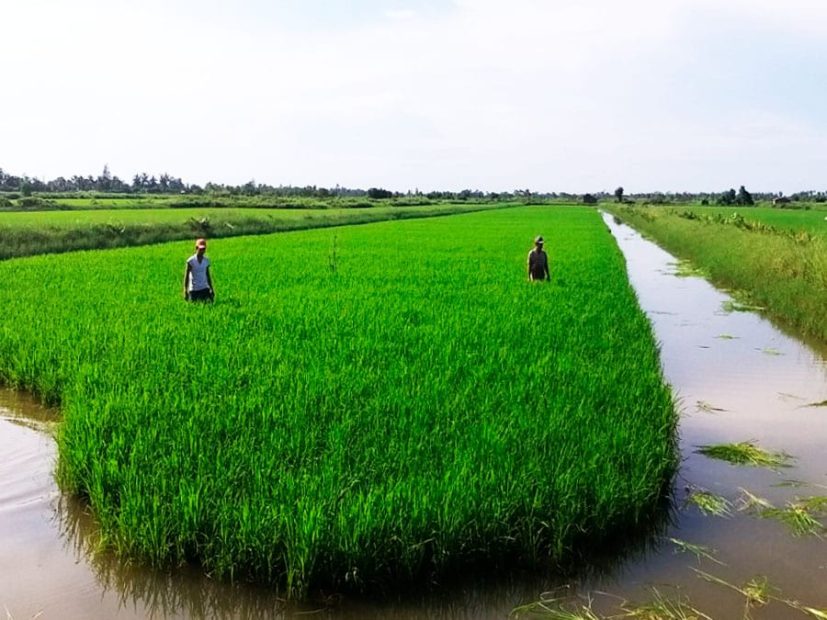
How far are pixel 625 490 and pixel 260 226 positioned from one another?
91.5ft

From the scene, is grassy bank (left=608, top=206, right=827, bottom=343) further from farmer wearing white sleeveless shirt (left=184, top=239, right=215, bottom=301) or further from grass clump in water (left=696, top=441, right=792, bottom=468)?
farmer wearing white sleeveless shirt (left=184, top=239, right=215, bottom=301)

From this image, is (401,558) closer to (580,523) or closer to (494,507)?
(494,507)

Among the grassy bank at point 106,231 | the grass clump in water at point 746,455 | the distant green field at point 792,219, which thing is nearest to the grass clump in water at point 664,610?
the grass clump in water at point 746,455

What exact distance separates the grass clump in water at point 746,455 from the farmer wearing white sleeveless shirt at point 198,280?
649 centimetres

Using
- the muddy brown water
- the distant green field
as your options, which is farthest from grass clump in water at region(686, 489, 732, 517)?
the distant green field

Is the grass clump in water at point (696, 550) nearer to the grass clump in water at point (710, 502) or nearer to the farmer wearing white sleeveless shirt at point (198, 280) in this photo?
the grass clump in water at point (710, 502)

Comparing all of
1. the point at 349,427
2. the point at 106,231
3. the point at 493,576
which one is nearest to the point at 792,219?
the point at 106,231

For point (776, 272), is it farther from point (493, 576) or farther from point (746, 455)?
point (493, 576)

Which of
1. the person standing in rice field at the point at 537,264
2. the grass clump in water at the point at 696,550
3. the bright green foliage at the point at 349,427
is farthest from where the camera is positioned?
the person standing in rice field at the point at 537,264

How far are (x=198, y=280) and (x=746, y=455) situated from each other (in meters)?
7.02

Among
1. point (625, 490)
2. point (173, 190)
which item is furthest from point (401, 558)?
point (173, 190)

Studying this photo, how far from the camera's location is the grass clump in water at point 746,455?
529 cm

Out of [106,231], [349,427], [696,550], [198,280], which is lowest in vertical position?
[696,550]

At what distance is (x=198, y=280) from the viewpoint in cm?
960
